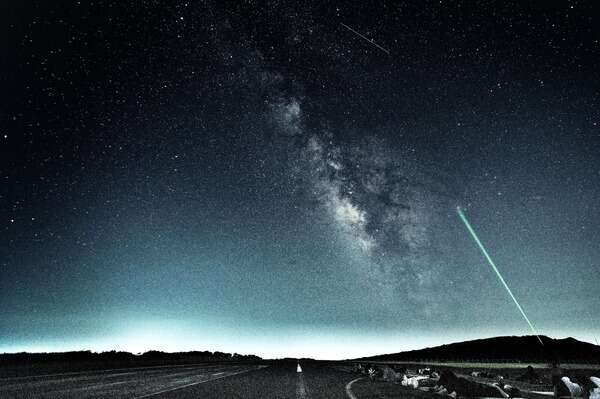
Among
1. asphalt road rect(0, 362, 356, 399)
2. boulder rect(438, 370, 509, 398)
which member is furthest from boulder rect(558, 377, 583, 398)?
asphalt road rect(0, 362, 356, 399)

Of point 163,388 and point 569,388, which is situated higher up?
point 569,388

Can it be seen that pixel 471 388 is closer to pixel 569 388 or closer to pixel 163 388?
pixel 569 388

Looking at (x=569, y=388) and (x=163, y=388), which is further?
(x=163, y=388)

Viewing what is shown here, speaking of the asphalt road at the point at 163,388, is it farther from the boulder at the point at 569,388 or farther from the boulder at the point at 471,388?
the boulder at the point at 569,388

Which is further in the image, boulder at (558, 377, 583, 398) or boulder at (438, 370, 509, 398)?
boulder at (438, 370, 509, 398)

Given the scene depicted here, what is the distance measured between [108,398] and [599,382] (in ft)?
44.7

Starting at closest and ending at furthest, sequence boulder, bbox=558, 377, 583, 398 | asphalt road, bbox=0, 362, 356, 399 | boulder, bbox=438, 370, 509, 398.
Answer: boulder, bbox=558, 377, 583, 398 < boulder, bbox=438, 370, 509, 398 < asphalt road, bbox=0, 362, 356, 399

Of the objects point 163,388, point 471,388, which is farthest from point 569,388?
point 163,388

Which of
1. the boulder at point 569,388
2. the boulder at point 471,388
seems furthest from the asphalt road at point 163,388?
the boulder at point 569,388

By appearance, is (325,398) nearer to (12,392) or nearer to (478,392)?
(478,392)

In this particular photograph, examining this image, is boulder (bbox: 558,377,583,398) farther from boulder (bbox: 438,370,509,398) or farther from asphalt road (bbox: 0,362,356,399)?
asphalt road (bbox: 0,362,356,399)

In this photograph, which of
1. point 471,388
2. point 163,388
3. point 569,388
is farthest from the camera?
point 163,388

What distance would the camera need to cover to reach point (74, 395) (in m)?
14.7

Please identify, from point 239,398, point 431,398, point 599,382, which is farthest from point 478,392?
point 239,398
